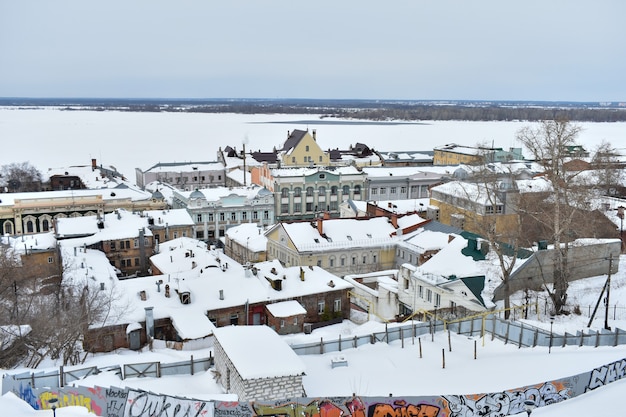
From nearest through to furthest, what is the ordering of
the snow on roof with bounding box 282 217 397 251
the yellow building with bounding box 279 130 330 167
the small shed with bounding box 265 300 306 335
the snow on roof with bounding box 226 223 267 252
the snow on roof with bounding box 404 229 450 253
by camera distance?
the small shed with bounding box 265 300 306 335, the snow on roof with bounding box 404 229 450 253, the snow on roof with bounding box 282 217 397 251, the snow on roof with bounding box 226 223 267 252, the yellow building with bounding box 279 130 330 167

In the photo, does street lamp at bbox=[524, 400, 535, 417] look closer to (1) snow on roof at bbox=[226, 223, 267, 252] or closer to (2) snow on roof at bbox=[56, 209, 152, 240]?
(1) snow on roof at bbox=[226, 223, 267, 252]

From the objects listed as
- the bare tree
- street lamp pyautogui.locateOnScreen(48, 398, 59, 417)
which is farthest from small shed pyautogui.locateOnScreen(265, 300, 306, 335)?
the bare tree

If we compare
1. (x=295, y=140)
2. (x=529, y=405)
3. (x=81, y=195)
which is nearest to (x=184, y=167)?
(x=295, y=140)

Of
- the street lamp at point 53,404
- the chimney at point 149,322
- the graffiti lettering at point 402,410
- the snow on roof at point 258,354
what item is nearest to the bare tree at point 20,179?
the chimney at point 149,322

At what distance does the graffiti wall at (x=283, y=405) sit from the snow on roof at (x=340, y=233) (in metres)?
26.9

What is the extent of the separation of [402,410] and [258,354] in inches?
192

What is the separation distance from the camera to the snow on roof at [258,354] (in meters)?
16.9

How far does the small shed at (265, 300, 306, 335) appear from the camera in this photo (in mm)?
31984

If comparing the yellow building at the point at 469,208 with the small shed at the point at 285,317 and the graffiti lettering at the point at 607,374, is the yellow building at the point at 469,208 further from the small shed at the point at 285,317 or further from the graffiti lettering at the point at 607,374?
the graffiti lettering at the point at 607,374

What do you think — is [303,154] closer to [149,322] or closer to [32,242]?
[32,242]

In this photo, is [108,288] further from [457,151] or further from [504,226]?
[457,151]

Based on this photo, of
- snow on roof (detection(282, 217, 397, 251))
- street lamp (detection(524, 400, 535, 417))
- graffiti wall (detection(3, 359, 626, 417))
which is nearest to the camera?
graffiti wall (detection(3, 359, 626, 417))

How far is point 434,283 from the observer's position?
1203 inches

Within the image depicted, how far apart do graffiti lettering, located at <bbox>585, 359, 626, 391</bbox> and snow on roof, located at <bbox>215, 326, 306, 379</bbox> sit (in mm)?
8122
